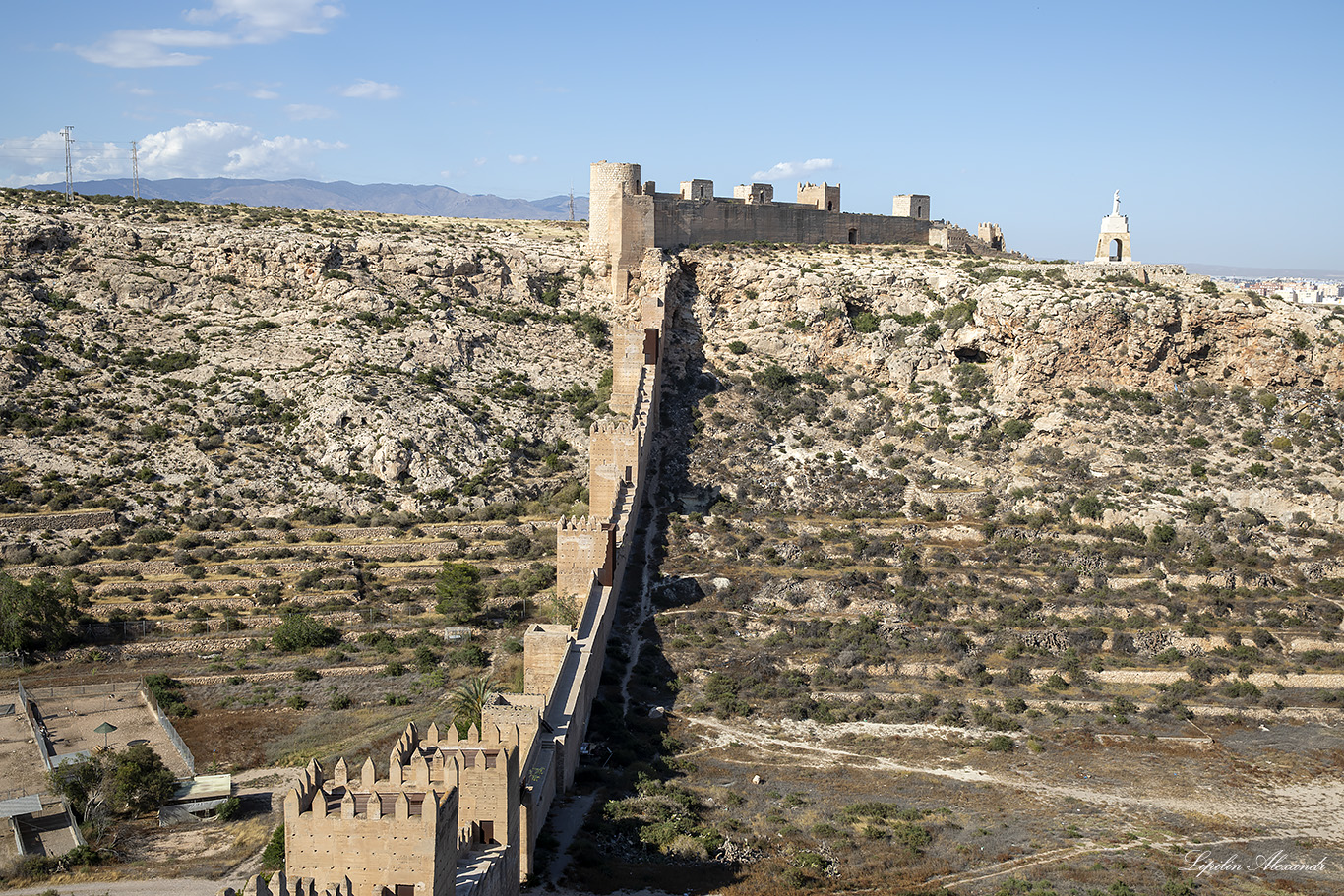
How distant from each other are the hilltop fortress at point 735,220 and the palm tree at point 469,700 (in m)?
24.6

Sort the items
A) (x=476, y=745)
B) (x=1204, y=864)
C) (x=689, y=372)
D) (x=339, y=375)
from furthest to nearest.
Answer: (x=689, y=372) < (x=339, y=375) < (x=1204, y=864) < (x=476, y=745)

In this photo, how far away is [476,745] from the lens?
57.1 ft

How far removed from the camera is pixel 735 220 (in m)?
50.6

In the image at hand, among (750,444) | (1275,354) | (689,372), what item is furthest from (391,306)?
(1275,354)

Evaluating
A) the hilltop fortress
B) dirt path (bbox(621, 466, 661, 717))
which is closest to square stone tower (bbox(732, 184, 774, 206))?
the hilltop fortress

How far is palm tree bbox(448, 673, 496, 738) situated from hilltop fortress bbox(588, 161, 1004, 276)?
24.6 meters

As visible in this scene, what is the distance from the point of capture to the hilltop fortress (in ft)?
154

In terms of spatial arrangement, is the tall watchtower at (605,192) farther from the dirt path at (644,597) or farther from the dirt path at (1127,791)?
the dirt path at (1127,791)

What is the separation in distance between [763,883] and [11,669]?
2136 cm

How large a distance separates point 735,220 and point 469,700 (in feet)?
104

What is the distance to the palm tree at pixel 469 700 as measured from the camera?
→ 21.7m

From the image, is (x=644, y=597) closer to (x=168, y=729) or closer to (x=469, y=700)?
(x=469, y=700)

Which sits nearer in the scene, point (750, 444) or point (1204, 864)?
point (1204, 864)

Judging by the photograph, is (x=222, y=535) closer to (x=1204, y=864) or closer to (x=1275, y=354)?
(x=1204, y=864)
